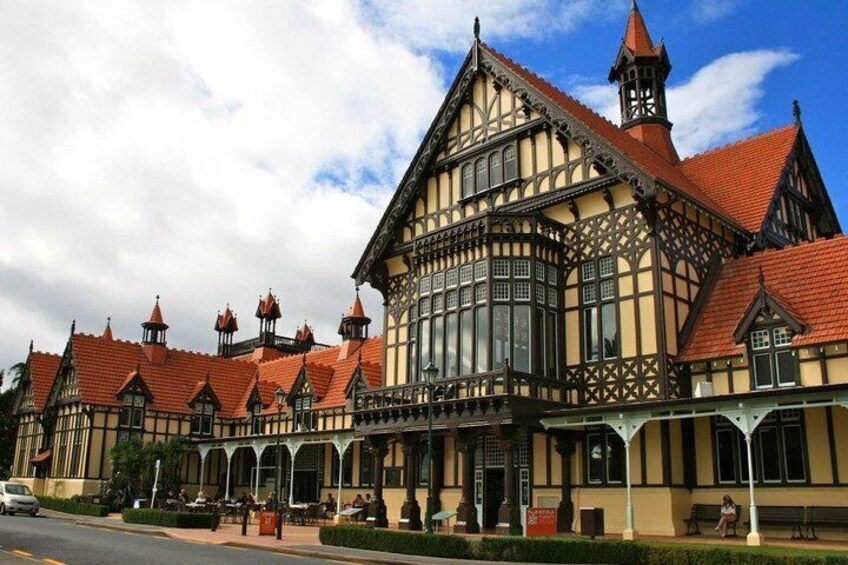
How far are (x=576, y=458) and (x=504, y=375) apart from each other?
4250 millimetres

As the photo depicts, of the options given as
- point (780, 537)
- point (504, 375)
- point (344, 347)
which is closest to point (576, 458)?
point (504, 375)

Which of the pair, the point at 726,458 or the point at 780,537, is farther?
the point at 726,458

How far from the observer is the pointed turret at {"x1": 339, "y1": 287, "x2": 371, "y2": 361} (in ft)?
160

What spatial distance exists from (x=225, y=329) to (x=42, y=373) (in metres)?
20.3

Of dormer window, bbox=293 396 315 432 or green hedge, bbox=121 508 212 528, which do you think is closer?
green hedge, bbox=121 508 212 528

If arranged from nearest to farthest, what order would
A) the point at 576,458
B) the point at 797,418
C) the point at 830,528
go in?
the point at 830,528
the point at 797,418
the point at 576,458

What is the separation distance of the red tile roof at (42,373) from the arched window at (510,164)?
3532 cm

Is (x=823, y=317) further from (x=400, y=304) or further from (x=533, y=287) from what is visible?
(x=400, y=304)

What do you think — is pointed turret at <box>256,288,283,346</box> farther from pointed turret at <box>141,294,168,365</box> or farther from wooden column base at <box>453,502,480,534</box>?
wooden column base at <box>453,502,480,534</box>

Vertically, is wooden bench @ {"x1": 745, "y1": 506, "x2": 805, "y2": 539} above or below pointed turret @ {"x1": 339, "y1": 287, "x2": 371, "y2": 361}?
below

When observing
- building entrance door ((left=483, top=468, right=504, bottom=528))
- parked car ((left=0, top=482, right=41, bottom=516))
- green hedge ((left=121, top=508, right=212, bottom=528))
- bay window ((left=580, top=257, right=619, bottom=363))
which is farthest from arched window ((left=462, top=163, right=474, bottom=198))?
parked car ((left=0, top=482, right=41, bottom=516))

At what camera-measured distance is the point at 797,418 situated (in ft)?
74.0

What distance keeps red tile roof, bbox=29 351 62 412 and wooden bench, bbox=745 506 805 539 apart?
144 ft

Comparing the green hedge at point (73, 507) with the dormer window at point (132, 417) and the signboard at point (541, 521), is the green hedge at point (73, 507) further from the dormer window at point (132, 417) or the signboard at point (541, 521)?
the signboard at point (541, 521)
